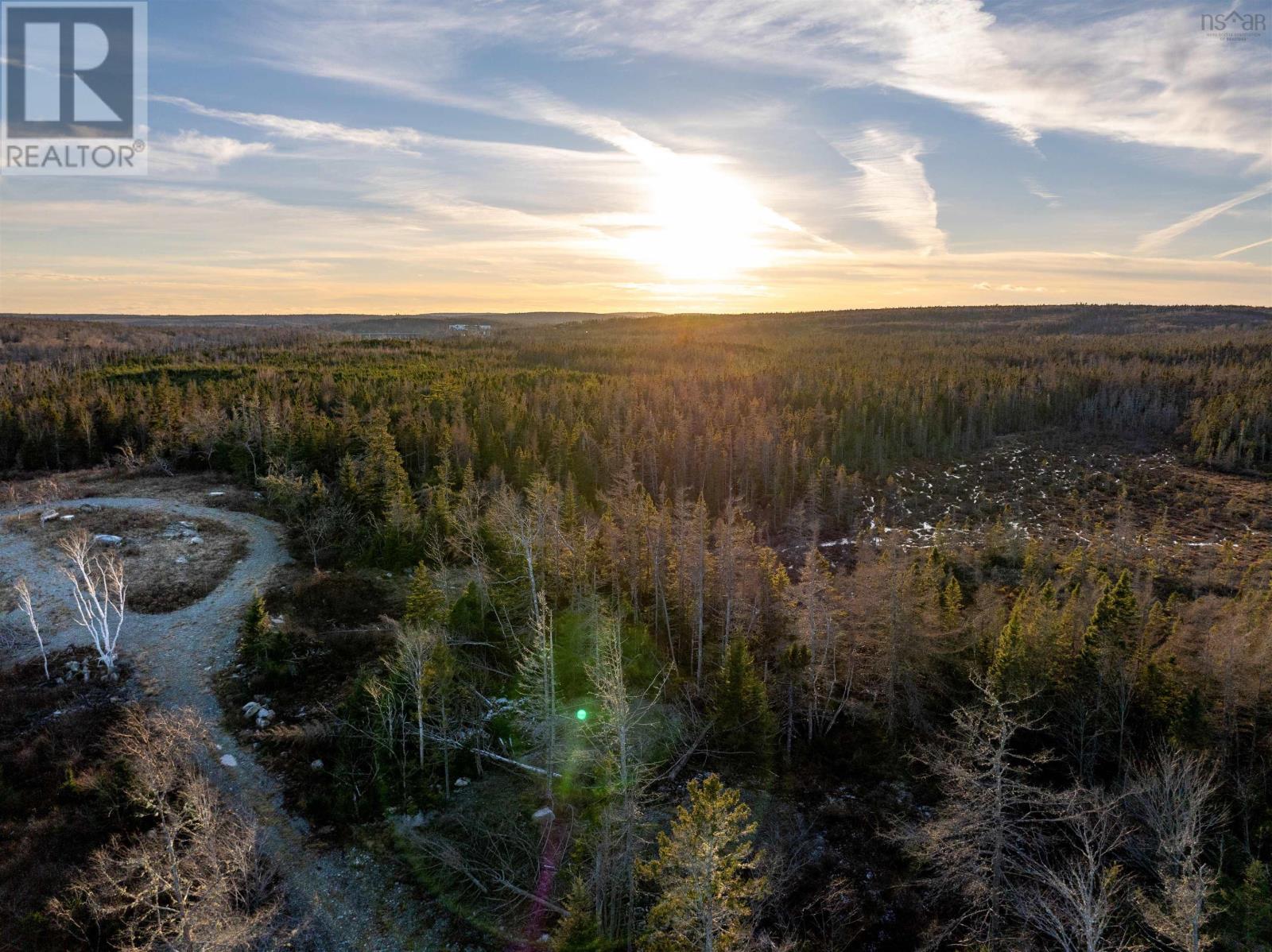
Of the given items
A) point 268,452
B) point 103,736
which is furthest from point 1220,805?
point 268,452

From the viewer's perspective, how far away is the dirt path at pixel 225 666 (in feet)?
71.2

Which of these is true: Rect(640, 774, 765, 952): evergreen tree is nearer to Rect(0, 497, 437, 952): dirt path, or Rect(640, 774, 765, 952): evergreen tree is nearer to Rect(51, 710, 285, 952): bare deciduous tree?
Rect(51, 710, 285, 952): bare deciduous tree

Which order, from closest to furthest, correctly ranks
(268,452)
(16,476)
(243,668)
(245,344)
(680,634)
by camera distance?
(243,668) → (680,634) → (268,452) → (16,476) → (245,344)

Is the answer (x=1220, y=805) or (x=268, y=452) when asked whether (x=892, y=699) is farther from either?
(x=268, y=452)

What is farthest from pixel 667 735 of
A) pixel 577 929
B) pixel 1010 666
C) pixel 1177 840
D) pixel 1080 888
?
pixel 1080 888

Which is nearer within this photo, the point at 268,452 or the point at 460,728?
the point at 460,728

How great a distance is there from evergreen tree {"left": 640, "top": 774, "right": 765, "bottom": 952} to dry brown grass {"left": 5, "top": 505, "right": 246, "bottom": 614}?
123 feet

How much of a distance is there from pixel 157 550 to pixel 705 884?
153 ft

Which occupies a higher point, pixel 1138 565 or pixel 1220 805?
pixel 1138 565

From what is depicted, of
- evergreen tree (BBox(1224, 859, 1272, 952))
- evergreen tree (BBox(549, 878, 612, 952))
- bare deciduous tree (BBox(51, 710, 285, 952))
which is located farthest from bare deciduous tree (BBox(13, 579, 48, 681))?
evergreen tree (BBox(1224, 859, 1272, 952))

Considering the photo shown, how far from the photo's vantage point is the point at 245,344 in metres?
193

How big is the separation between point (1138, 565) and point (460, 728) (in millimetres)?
55010

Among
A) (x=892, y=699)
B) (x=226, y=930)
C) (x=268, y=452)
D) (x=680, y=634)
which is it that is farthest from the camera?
(x=268, y=452)

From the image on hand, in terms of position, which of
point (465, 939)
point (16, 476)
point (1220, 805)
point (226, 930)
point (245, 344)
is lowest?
point (465, 939)
